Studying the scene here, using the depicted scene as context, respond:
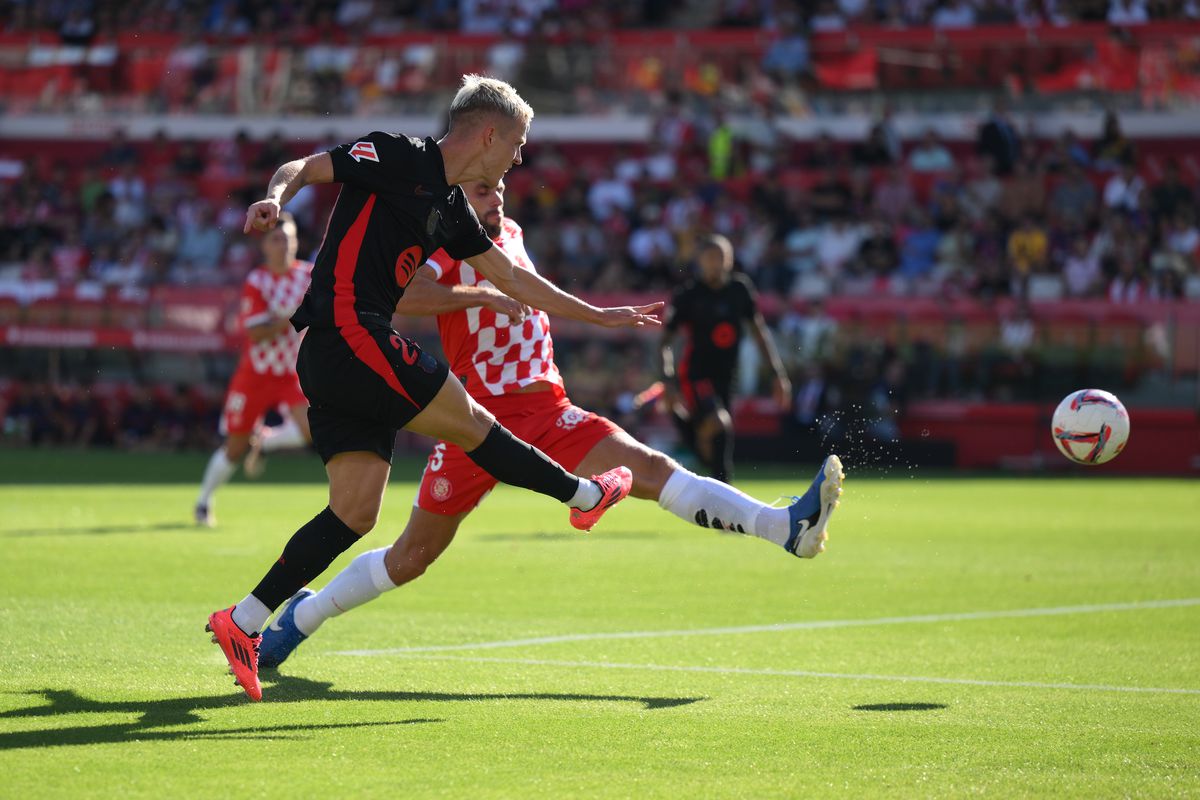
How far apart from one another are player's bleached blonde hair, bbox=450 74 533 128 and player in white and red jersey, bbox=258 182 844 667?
19.6 inches

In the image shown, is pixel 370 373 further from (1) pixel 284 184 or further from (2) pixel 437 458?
(2) pixel 437 458

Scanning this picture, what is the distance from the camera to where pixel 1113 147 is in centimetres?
3017

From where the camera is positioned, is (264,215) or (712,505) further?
(712,505)

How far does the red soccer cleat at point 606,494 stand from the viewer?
22.1ft

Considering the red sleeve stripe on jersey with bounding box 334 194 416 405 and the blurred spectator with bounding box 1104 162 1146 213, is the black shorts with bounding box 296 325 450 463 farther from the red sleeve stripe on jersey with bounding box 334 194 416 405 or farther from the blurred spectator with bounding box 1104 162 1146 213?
the blurred spectator with bounding box 1104 162 1146 213

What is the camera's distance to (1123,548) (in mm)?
13812

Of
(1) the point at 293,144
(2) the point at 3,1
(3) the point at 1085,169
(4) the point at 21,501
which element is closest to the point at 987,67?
(3) the point at 1085,169

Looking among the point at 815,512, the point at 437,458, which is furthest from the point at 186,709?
the point at 815,512

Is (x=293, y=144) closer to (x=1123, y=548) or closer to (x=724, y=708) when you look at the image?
(x=1123, y=548)

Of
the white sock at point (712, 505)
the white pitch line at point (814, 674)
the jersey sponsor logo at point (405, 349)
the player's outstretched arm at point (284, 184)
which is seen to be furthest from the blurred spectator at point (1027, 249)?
the player's outstretched arm at point (284, 184)

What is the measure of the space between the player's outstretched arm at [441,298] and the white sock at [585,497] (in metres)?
0.86

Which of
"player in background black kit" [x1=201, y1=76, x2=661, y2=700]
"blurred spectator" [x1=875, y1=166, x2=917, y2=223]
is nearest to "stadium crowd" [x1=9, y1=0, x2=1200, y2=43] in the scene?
"blurred spectator" [x1=875, y1=166, x2=917, y2=223]

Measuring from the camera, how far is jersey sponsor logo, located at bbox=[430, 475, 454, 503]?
7.41m

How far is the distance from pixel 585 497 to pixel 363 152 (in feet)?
5.21
